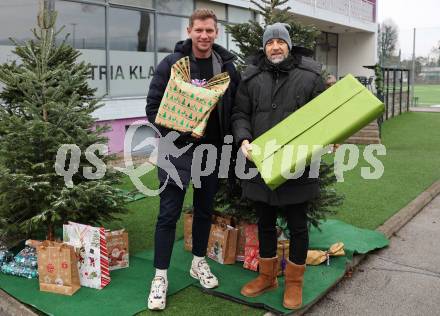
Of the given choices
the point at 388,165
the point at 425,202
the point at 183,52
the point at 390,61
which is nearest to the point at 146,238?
the point at 183,52

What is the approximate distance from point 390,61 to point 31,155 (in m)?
27.7

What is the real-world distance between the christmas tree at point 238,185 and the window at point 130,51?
6481 millimetres

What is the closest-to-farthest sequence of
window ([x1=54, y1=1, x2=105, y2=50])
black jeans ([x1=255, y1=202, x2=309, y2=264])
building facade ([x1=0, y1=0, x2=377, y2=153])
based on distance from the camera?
black jeans ([x1=255, y1=202, x2=309, y2=264]) → building facade ([x1=0, y1=0, x2=377, y2=153]) → window ([x1=54, y1=1, x2=105, y2=50])

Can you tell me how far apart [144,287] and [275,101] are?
1815mm

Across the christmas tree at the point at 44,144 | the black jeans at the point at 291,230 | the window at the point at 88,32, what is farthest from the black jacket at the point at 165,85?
the window at the point at 88,32

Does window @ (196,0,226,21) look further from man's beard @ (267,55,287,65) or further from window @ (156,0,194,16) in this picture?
man's beard @ (267,55,287,65)

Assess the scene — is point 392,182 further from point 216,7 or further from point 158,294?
point 216,7

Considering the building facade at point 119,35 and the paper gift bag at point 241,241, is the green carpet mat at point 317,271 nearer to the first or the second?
the paper gift bag at point 241,241

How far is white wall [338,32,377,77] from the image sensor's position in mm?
29266

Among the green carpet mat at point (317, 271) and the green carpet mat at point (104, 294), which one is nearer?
the green carpet mat at point (104, 294)

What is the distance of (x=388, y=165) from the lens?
981 cm

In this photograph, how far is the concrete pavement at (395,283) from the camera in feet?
12.5

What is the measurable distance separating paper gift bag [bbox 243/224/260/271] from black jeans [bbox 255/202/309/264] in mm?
579

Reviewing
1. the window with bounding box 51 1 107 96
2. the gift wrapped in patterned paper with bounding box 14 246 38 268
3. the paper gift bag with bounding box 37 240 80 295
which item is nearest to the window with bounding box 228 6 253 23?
the window with bounding box 51 1 107 96
